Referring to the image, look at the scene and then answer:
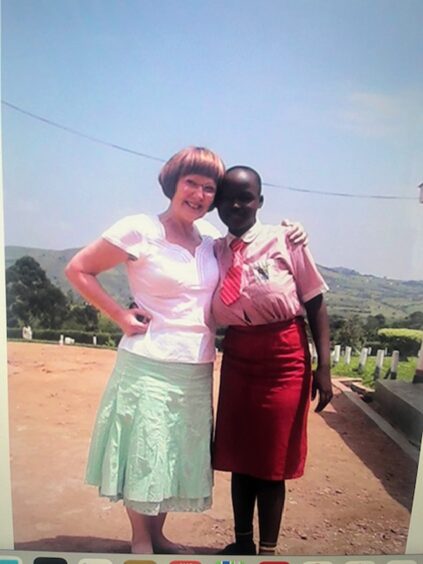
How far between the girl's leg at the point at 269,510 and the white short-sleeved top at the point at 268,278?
0.48 m

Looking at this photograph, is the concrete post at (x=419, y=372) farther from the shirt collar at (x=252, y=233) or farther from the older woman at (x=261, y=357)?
the shirt collar at (x=252, y=233)

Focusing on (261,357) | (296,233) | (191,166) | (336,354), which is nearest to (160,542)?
(261,357)

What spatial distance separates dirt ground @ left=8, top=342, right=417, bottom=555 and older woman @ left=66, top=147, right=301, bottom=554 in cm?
5

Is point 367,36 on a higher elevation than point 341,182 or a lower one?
higher

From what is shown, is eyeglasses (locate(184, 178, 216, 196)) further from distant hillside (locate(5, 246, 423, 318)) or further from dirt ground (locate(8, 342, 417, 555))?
dirt ground (locate(8, 342, 417, 555))

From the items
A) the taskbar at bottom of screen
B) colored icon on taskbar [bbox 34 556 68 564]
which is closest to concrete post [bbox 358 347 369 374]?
the taskbar at bottom of screen

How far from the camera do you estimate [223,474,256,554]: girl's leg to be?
216 cm

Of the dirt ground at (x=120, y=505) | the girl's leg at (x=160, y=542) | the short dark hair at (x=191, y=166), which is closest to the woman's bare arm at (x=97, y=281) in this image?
the dirt ground at (x=120, y=505)

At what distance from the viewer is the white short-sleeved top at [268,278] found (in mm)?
2039

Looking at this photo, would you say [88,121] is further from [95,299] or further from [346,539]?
[346,539]

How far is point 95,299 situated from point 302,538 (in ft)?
2.94

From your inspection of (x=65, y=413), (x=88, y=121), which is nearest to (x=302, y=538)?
(x=65, y=413)

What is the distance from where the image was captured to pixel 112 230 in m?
2.02

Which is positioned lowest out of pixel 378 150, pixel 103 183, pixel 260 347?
pixel 260 347
